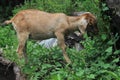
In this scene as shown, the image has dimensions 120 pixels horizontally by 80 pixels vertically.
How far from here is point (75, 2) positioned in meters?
14.4

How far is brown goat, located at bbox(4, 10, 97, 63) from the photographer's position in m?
9.61

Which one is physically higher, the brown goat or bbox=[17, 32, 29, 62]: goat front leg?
the brown goat

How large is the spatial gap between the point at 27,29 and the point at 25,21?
17 cm

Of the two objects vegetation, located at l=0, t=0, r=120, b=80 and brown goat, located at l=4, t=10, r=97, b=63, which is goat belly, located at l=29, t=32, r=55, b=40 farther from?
vegetation, located at l=0, t=0, r=120, b=80

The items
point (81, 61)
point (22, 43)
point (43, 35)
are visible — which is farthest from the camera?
point (22, 43)

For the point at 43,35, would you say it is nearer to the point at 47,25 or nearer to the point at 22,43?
the point at 47,25

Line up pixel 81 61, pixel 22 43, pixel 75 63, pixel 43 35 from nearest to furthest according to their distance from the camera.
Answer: pixel 75 63 < pixel 81 61 < pixel 43 35 < pixel 22 43

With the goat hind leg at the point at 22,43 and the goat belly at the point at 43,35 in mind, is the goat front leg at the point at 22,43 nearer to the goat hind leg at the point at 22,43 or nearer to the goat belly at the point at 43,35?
the goat hind leg at the point at 22,43

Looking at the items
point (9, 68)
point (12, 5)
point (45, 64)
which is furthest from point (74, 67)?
point (12, 5)

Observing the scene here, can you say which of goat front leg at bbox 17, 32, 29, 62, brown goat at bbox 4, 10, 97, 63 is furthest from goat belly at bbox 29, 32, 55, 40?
goat front leg at bbox 17, 32, 29, 62

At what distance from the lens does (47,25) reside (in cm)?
977

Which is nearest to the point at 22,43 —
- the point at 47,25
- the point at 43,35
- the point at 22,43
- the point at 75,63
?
the point at 22,43

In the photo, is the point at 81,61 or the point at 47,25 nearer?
the point at 81,61

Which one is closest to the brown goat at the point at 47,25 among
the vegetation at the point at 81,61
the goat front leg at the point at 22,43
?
the goat front leg at the point at 22,43
